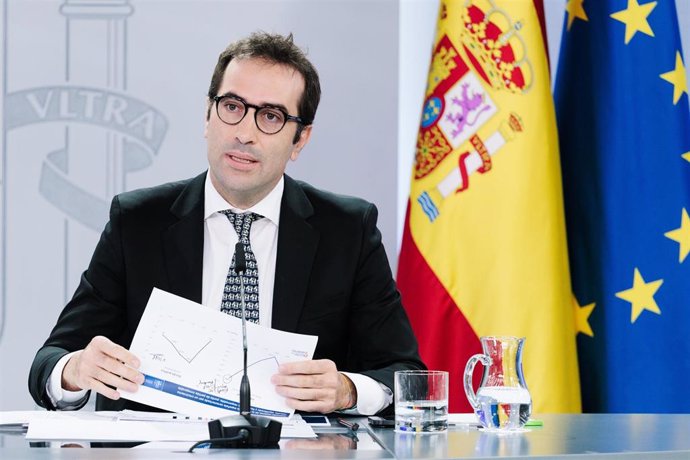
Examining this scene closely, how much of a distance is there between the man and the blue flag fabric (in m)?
1.05

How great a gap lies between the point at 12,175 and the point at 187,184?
1086 millimetres

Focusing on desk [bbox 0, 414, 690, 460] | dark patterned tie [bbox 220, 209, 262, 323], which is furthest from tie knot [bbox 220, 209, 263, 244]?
desk [bbox 0, 414, 690, 460]

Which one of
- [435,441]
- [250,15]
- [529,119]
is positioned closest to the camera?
[435,441]

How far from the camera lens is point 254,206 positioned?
242cm

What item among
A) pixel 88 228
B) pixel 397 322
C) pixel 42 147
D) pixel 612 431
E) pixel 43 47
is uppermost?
pixel 43 47

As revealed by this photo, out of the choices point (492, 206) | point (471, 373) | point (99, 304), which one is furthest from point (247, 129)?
point (492, 206)

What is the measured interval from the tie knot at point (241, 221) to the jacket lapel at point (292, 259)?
8cm

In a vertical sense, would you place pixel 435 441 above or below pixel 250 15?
below

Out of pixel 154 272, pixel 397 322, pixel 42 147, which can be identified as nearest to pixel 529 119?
pixel 397 322

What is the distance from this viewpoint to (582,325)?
127 inches

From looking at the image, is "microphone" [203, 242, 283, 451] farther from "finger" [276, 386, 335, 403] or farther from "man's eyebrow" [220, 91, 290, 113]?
"man's eyebrow" [220, 91, 290, 113]

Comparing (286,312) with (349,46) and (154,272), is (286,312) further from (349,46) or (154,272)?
(349,46)

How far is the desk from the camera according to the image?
1.39 metres

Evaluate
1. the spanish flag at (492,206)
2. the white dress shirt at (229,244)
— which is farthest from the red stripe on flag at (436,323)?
the white dress shirt at (229,244)
